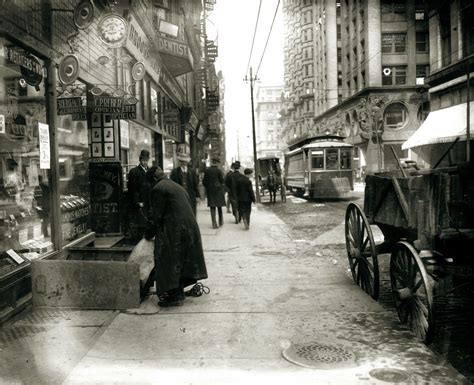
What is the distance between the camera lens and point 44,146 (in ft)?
21.6

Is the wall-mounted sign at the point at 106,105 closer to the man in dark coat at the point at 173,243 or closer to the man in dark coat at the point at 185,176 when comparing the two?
the man in dark coat at the point at 185,176

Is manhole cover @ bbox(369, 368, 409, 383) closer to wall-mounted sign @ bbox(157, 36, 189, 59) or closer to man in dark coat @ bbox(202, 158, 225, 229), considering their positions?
man in dark coat @ bbox(202, 158, 225, 229)

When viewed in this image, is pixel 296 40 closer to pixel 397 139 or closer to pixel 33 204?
pixel 397 139

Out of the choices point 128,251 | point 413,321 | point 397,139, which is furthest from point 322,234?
point 397,139

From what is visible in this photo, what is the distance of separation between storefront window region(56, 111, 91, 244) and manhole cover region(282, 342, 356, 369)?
4459mm

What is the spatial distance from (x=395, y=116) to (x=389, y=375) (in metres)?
46.9

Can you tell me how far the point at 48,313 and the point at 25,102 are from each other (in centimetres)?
276

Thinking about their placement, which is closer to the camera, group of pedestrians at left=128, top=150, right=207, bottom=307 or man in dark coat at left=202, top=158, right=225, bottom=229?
group of pedestrians at left=128, top=150, right=207, bottom=307

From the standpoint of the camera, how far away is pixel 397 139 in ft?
155

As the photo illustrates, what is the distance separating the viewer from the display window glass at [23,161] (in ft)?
18.8

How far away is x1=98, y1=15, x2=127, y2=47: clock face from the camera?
28.5 feet

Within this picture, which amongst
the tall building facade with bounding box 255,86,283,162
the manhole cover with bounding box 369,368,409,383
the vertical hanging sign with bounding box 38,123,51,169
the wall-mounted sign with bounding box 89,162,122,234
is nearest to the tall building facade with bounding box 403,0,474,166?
the wall-mounted sign with bounding box 89,162,122,234

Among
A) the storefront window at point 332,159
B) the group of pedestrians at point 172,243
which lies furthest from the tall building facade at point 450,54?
the group of pedestrians at point 172,243

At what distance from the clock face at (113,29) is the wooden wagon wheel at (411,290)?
6.32 meters
